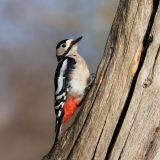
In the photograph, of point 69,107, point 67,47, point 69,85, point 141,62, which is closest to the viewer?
point 141,62

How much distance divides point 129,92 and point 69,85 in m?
1.54

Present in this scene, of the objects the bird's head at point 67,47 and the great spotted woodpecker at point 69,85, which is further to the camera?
the bird's head at point 67,47

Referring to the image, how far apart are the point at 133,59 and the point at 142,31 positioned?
207 mm

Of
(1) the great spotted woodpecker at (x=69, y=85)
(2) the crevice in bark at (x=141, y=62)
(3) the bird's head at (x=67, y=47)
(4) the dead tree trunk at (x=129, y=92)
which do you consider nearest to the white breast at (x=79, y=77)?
(1) the great spotted woodpecker at (x=69, y=85)

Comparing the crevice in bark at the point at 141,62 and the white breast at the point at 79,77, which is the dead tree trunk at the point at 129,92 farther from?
the white breast at the point at 79,77

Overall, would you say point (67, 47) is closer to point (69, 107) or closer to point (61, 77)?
point (61, 77)

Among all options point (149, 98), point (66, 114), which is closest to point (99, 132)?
point (149, 98)

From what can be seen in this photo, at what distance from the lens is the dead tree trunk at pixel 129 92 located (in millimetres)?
3604

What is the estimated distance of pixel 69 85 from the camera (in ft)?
16.9

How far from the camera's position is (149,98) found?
3623 millimetres

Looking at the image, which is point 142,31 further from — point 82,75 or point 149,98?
point 82,75

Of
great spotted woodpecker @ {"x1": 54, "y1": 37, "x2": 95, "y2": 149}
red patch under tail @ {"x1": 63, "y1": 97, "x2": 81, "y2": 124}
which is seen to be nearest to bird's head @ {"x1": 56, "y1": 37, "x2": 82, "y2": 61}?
great spotted woodpecker @ {"x1": 54, "y1": 37, "x2": 95, "y2": 149}

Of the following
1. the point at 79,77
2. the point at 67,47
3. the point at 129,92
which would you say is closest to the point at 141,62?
the point at 129,92

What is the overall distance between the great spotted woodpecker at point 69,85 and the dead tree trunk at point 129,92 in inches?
42.3
